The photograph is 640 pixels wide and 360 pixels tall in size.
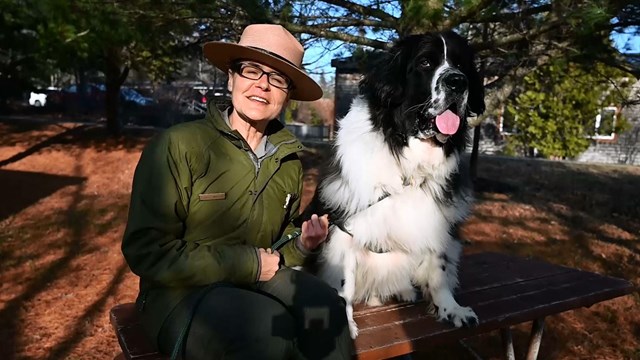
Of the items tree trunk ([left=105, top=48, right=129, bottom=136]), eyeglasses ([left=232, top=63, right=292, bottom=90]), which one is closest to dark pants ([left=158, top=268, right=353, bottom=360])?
eyeglasses ([left=232, top=63, right=292, bottom=90])

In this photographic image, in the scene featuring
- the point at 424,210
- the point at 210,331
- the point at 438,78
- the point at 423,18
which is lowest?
the point at 210,331

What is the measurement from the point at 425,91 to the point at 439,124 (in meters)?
0.19

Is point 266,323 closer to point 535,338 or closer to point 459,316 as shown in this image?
point 459,316

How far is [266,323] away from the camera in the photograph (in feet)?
5.97

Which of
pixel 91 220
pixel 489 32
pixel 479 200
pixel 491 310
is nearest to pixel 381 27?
pixel 489 32

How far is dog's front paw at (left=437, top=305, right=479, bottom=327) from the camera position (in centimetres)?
254

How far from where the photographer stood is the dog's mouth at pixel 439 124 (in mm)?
2549

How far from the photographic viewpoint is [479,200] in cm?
804

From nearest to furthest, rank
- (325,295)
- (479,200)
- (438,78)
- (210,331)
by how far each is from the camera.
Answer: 1. (210,331)
2. (325,295)
3. (438,78)
4. (479,200)

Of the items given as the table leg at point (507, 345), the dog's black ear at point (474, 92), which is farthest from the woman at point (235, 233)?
the table leg at point (507, 345)

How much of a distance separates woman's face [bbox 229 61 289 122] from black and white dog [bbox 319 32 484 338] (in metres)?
0.62

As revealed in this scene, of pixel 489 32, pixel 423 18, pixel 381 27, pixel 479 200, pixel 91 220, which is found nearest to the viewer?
pixel 423 18

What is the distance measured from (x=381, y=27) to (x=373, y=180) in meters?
3.75

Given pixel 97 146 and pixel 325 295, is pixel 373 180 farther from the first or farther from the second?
pixel 97 146
